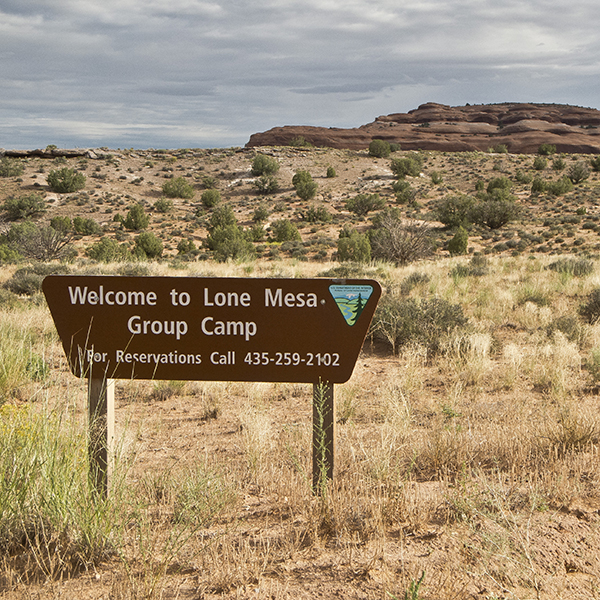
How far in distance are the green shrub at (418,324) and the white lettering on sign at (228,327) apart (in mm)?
4427

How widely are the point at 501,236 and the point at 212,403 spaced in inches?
1169

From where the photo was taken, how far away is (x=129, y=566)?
7.16 feet

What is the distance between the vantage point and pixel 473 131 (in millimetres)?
106500

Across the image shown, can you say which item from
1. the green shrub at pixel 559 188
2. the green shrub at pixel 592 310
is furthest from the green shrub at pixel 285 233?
the green shrub at pixel 592 310

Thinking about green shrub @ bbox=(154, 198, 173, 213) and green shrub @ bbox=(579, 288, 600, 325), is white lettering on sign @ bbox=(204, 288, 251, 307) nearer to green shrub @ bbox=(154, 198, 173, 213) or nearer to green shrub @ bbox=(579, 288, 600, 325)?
green shrub @ bbox=(579, 288, 600, 325)

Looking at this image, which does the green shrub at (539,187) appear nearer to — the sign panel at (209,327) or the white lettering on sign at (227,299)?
the sign panel at (209,327)

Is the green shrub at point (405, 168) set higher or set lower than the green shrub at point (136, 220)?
higher

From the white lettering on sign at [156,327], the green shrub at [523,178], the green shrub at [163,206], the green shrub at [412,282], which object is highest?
the green shrub at [523,178]

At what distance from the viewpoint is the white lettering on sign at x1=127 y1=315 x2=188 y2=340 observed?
8.75ft

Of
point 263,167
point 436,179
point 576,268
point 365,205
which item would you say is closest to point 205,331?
point 576,268

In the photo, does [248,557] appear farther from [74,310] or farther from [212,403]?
[212,403]

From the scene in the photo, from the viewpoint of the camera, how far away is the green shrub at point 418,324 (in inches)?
269

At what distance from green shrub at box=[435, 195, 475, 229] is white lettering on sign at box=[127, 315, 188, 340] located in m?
34.2

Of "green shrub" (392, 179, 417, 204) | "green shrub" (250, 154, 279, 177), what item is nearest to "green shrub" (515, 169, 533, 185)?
"green shrub" (392, 179, 417, 204)
